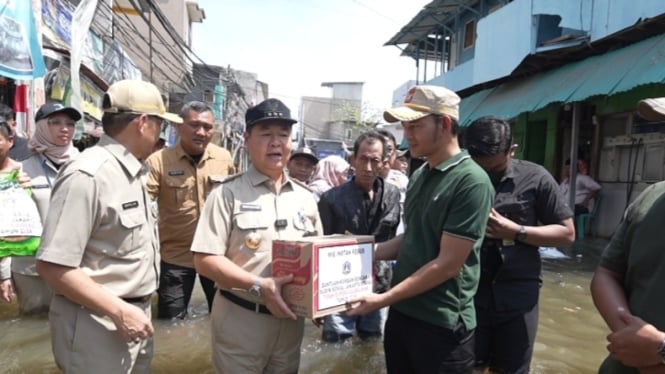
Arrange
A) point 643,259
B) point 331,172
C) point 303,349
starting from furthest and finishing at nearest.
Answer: point 331,172 < point 303,349 < point 643,259

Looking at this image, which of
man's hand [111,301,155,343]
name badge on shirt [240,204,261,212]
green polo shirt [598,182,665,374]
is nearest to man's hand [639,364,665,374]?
green polo shirt [598,182,665,374]

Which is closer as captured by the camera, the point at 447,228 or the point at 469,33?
the point at 447,228

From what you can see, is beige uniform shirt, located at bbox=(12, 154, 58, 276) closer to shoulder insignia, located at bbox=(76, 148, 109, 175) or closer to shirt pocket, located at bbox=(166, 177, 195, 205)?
shirt pocket, located at bbox=(166, 177, 195, 205)

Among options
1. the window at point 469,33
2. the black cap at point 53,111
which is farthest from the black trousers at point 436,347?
the window at point 469,33

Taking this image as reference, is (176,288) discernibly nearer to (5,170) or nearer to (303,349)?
(303,349)

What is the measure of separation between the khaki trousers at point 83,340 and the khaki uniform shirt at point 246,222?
1.60ft

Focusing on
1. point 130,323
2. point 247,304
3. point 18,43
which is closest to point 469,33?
point 18,43

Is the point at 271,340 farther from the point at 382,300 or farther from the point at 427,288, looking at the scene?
the point at 427,288

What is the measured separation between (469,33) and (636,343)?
16.0 meters

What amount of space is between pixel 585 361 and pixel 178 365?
11.3 ft

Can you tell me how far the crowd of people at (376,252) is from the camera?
1822mm

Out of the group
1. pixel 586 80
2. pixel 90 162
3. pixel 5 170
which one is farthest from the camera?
pixel 586 80

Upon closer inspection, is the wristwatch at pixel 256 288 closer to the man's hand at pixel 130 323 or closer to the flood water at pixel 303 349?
the man's hand at pixel 130 323

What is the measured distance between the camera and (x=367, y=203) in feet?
12.1
